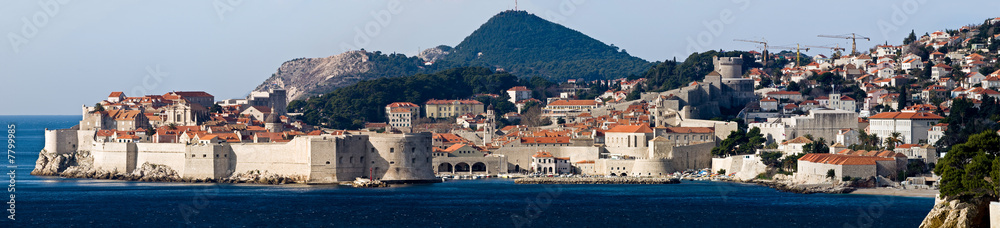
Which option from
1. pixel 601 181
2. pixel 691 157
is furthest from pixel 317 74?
pixel 601 181

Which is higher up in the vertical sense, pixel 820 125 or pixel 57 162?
pixel 820 125

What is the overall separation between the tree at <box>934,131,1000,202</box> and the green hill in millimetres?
112966

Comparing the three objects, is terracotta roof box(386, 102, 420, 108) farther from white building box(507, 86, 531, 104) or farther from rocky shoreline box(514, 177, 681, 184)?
rocky shoreline box(514, 177, 681, 184)

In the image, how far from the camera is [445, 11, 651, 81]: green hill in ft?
497

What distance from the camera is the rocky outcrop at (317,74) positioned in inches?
4798

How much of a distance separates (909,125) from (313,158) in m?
22.4

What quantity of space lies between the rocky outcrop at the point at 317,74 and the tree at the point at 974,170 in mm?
88548

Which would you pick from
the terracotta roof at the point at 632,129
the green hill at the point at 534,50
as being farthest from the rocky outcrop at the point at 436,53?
the terracotta roof at the point at 632,129

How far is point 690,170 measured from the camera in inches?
2151

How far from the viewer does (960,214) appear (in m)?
28.7

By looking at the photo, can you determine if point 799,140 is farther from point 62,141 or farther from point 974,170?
point 62,141

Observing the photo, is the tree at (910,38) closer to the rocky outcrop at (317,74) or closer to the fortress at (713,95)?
the fortress at (713,95)

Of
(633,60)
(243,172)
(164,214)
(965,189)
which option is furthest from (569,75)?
(965,189)

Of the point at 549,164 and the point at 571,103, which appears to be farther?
the point at 571,103
